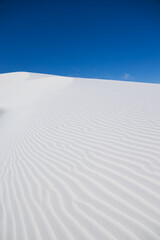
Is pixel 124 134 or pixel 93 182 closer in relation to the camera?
pixel 93 182

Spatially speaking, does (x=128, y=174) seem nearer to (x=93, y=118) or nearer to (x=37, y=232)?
(x=37, y=232)

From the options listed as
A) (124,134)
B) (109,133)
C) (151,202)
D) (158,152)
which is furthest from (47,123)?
(151,202)

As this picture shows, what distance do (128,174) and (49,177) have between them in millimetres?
1346

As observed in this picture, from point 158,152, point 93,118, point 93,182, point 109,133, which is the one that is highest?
point 93,118

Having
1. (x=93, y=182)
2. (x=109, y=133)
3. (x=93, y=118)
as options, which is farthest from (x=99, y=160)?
(x=93, y=118)

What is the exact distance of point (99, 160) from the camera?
91.8 inches

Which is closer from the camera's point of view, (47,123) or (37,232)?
(37,232)

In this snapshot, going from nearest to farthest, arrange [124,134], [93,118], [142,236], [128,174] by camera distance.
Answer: [142,236]
[128,174]
[124,134]
[93,118]

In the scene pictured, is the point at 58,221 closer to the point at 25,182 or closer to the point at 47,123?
the point at 25,182

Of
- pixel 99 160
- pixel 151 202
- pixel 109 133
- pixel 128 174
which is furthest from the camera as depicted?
pixel 109 133

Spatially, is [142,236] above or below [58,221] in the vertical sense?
above

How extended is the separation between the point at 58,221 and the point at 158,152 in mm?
1848

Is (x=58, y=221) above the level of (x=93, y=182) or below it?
below

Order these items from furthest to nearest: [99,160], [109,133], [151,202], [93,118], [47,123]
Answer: [47,123], [93,118], [109,133], [99,160], [151,202]
